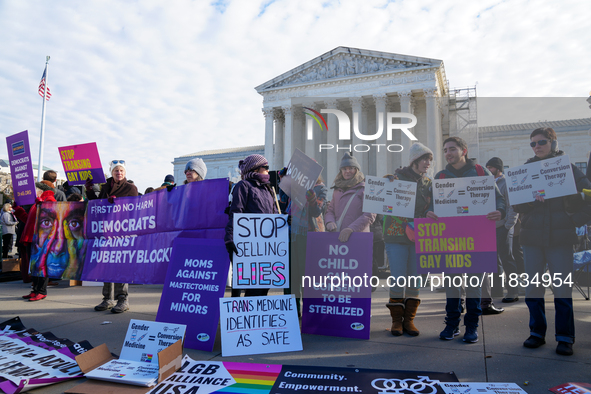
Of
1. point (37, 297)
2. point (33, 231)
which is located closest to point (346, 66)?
point (33, 231)

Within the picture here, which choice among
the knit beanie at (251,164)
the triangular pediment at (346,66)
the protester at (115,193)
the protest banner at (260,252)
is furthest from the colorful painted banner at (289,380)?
the triangular pediment at (346,66)

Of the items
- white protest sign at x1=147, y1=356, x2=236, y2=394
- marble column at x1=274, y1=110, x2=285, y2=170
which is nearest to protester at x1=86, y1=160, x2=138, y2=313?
white protest sign at x1=147, y1=356, x2=236, y2=394

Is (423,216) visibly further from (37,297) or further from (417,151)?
(37,297)

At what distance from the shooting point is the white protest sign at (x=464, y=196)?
12.1 ft

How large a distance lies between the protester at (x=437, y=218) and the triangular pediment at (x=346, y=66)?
32.3m

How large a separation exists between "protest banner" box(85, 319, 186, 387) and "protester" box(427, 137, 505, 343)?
2612 millimetres

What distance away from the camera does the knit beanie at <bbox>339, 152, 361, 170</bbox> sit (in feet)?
13.8

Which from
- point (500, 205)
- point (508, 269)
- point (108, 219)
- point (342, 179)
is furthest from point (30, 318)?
point (508, 269)

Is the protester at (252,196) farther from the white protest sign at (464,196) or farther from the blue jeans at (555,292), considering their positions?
the blue jeans at (555,292)

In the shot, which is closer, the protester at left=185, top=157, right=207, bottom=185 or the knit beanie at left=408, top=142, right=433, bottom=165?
the knit beanie at left=408, top=142, right=433, bottom=165

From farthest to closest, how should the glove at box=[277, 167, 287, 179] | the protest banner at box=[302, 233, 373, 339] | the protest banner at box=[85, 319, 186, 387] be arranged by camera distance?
the glove at box=[277, 167, 287, 179] → the protest banner at box=[302, 233, 373, 339] → the protest banner at box=[85, 319, 186, 387]

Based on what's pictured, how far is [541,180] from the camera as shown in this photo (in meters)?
3.42

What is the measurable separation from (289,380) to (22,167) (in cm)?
612

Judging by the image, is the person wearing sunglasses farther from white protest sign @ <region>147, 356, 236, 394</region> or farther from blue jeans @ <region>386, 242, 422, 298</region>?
white protest sign @ <region>147, 356, 236, 394</region>
